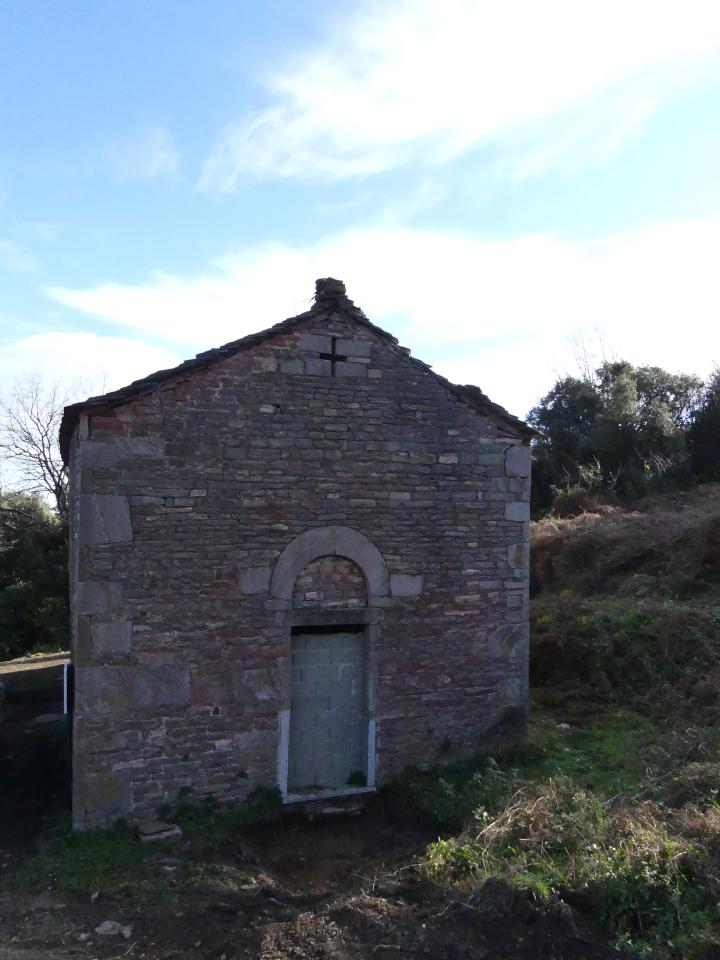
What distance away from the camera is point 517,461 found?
1016cm

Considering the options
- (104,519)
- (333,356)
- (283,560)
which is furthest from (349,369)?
(104,519)

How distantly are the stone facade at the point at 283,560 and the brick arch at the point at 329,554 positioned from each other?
0.02m

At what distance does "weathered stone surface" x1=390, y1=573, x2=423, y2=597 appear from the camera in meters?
9.33

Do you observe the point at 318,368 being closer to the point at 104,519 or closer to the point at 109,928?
the point at 104,519

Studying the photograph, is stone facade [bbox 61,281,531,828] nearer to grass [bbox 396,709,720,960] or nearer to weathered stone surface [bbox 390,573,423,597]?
weathered stone surface [bbox 390,573,423,597]

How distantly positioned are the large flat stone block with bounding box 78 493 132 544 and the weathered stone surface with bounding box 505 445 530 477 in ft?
16.3

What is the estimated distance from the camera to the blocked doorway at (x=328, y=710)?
902 centimetres

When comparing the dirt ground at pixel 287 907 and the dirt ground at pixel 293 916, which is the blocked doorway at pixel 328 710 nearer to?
the dirt ground at pixel 287 907

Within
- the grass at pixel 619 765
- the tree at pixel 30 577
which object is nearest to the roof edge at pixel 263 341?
the grass at pixel 619 765

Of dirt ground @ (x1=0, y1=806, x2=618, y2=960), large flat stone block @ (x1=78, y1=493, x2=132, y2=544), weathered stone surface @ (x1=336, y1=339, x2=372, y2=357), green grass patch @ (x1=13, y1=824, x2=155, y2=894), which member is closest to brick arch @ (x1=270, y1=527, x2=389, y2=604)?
large flat stone block @ (x1=78, y1=493, x2=132, y2=544)

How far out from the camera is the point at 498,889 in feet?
18.7

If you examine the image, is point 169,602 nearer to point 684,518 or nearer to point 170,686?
point 170,686

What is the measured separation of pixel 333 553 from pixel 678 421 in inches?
827

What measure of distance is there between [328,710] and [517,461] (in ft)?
13.4
